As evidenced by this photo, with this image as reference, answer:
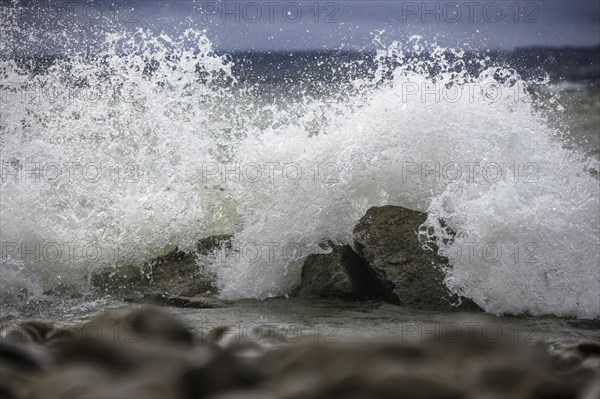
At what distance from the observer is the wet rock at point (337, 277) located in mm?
5414

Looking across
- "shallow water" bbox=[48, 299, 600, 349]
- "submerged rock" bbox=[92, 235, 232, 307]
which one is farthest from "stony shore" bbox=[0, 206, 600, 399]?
"submerged rock" bbox=[92, 235, 232, 307]

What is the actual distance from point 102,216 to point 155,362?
5.67m

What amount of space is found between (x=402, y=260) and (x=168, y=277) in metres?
1.78

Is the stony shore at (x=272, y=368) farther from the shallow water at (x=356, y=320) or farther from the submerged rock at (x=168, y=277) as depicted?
the submerged rock at (x=168, y=277)

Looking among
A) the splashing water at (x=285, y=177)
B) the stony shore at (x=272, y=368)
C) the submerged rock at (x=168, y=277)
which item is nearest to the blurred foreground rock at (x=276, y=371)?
the stony shore at (x=272, y=368)

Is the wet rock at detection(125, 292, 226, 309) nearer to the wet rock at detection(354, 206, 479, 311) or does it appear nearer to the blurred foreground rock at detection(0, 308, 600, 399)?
Answer: the wet rock at detection(354, 206, 479, 311)

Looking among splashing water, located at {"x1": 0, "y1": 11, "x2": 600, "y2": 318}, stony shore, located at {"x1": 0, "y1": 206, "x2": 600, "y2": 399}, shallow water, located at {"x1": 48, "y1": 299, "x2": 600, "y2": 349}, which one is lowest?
shallow water, located at {"x1": 48, "y1": 299, "x2": 600, "y2": 349}

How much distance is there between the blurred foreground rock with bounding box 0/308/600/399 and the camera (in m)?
1.21

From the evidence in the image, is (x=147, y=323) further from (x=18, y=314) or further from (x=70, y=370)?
(x=18, y=314)

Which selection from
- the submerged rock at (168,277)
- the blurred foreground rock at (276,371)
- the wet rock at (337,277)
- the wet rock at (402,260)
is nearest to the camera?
the blurred foreground rock at (276,371)

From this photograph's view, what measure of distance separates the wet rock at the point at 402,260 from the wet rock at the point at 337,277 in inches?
3.2

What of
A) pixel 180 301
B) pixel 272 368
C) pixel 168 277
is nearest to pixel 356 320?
pixel 180 301

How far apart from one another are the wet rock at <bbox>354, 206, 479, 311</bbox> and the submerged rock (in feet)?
3.83

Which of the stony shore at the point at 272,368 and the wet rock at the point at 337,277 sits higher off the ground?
the stony shore at the point at 272,368
